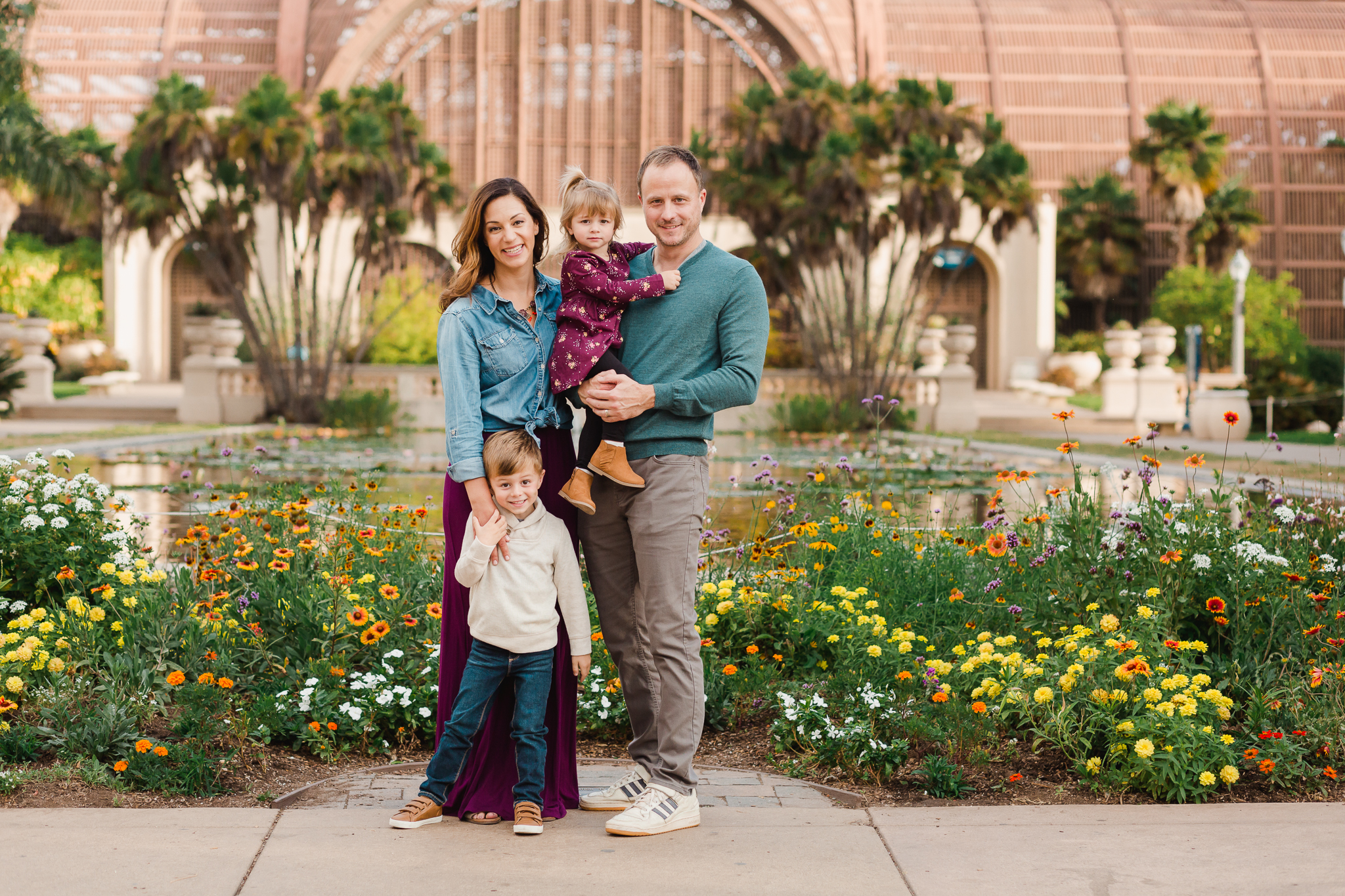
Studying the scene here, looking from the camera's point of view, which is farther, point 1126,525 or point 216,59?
point 216,59

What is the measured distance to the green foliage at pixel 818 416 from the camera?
73.9ft

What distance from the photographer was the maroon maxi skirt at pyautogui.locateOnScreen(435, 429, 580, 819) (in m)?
3.65

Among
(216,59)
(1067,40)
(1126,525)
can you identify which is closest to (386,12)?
(216,59)

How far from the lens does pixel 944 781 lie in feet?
12.5

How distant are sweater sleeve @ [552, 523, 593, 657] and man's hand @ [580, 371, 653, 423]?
0.39 m

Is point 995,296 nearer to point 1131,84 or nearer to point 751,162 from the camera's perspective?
point 1131,84

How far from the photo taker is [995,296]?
4291cm

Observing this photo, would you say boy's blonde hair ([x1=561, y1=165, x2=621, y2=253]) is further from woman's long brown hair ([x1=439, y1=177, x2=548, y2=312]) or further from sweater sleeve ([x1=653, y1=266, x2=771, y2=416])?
sweater sleeve ([x1=653, y1=266, x2=771, y2=416])

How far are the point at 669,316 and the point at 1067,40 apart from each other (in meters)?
48.4

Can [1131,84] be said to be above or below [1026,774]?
above

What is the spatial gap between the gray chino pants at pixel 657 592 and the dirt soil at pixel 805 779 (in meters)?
0.66

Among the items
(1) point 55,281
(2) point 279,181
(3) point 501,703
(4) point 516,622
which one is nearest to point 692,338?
(4) point 516,622

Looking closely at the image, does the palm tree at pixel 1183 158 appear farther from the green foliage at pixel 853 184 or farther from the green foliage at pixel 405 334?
the green foliage at pixel 405 334

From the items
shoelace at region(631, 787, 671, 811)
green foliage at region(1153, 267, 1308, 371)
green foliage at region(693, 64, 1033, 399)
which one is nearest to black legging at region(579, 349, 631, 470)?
shoelace at region(631, 787, 671, 811)
